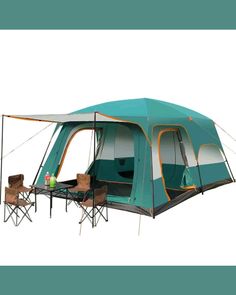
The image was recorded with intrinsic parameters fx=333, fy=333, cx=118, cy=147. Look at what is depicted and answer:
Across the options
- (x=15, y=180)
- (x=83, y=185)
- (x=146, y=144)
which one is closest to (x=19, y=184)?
(x=15, y=180)

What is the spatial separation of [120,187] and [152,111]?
199 cm

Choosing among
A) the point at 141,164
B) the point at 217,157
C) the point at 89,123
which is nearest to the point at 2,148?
the point at 89,123

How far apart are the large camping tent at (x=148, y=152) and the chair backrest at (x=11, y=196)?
132 centimetres

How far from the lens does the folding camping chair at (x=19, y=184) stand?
643 centimetres

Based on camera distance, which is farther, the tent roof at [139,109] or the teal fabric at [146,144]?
the tent roof at [139,109]

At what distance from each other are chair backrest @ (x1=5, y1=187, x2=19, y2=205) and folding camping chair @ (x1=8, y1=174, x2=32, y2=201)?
58cm

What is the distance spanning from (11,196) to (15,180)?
917mm

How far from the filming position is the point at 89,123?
729 cm

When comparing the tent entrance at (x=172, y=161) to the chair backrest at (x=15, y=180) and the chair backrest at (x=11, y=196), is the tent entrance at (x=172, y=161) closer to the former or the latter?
the chair backrest at (x=15, y=180)

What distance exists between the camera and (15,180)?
6.59m

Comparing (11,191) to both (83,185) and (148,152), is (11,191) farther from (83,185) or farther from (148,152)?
(148,152)

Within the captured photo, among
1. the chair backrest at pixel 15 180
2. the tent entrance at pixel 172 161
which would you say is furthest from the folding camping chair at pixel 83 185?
the tent entrance at pixel 172 161

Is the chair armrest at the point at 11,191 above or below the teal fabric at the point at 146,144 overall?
below

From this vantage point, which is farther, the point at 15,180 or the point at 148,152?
the point at 15,180
